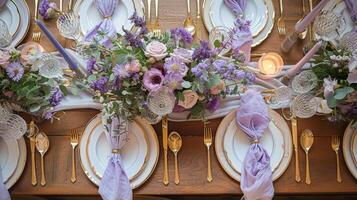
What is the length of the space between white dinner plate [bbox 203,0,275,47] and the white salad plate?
30.0 inches

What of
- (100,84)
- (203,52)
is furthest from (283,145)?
(100,84)

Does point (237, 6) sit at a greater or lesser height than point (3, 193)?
greater

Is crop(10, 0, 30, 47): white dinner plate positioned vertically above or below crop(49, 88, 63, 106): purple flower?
above

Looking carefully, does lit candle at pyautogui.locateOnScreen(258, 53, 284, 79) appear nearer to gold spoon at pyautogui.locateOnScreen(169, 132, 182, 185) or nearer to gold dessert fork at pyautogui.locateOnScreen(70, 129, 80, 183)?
gold spoon at pyautogui.locateOnScreen(169, 132, 182, 185)

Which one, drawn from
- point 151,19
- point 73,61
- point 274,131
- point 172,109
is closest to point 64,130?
point 73,61

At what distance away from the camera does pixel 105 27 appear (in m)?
1.66

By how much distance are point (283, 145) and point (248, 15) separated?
1.62 feet

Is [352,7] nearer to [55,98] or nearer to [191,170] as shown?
[191,170]

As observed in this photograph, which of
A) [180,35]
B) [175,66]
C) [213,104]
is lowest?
[213,104]

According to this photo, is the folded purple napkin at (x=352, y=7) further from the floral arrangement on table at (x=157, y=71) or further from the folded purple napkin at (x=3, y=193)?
the folded purple napkin at (x=3, y=193)

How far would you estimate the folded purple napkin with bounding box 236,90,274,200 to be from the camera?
1.50 metres

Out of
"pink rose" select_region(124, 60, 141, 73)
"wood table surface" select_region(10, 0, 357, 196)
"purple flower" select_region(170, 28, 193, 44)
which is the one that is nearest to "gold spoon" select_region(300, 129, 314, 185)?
"wood table surface" select_region(10, 0, 357, 196)

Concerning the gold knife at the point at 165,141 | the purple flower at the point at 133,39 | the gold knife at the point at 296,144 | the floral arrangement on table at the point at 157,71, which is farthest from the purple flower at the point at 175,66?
the gold knife at the point at 296,144

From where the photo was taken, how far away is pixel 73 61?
1548mm
